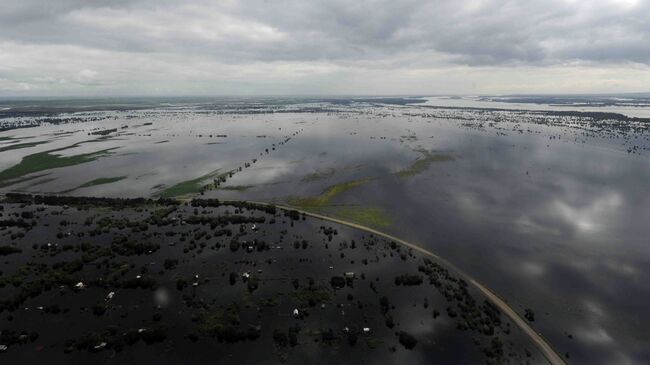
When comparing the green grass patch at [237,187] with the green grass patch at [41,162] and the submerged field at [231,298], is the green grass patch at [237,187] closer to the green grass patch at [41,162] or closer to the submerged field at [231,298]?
the submerged field at [231,298]

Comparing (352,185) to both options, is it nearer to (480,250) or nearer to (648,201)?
(480,250)

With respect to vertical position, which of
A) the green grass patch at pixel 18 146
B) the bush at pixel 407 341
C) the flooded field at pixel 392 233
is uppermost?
the green grass patch at pixel 18 146

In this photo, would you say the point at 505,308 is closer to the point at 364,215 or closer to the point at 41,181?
the point at 364,215

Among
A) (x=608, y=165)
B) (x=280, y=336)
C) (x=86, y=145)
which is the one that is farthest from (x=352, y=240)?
(x=86, y=145)

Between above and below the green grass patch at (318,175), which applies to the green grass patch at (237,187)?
below

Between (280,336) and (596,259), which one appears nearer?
(280,336)

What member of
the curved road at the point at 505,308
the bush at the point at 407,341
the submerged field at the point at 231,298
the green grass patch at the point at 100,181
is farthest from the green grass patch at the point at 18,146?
the bush at the point at 407,341
